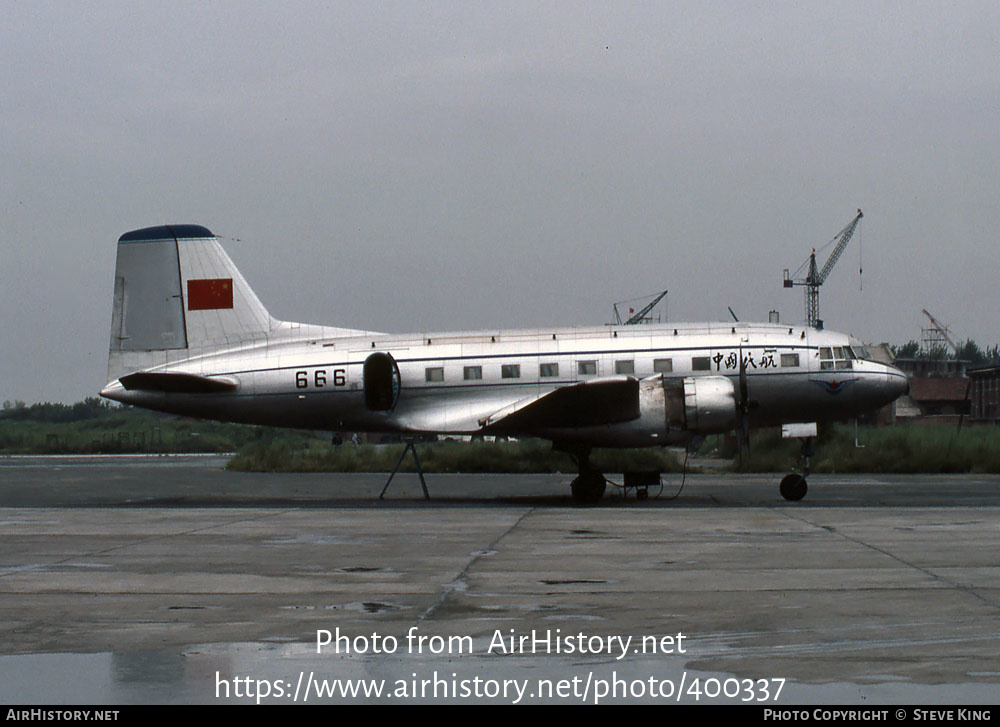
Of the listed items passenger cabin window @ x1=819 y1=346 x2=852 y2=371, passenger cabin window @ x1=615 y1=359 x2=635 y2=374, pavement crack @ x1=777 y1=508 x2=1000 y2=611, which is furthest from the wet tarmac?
passenger cabin window @ x1=615 y1=359 x2=635 y2=374

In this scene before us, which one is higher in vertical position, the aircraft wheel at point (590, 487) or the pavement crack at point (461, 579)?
the pavement crack at point (461, 579)

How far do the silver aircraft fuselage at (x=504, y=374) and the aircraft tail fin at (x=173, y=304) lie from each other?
0.65 metres

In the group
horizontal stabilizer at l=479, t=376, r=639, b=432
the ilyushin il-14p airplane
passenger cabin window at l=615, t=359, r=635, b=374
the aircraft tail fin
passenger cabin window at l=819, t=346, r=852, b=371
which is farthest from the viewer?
the aircraft tail fin

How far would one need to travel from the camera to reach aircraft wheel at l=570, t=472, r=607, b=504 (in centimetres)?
2786

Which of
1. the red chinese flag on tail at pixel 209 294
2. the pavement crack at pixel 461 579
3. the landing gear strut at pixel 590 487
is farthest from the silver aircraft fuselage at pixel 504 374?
the pavement crack at pixel 461 579

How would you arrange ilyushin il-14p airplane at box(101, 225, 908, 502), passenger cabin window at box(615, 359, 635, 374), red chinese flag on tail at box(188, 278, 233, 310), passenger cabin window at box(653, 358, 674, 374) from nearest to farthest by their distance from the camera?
1. ilyushin il-14p airplane at box(101, 225, 908, 502)
2. passenger cabin window at box(653, 358, 674, 374)
3. passenger cabin window at box(615, 359, 635, 374)
4. red chinese flag on tail at box(188, 278, 233, 310)

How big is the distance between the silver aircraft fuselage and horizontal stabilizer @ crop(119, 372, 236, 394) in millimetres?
80

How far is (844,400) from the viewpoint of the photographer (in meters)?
29.3

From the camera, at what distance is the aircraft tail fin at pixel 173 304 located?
30859 millimetres

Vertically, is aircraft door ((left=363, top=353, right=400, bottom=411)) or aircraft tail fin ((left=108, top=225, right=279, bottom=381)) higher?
aircraft tail fin ((left=108, top=225, right=279, bottom=381))

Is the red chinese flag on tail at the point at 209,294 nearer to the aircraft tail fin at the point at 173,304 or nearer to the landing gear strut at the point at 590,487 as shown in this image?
the aircraft tail fin at the point at 173,304

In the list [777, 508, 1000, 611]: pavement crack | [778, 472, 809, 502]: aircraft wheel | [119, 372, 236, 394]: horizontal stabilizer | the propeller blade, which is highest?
[119, 372, 236, 394]: horizontal stabilizer

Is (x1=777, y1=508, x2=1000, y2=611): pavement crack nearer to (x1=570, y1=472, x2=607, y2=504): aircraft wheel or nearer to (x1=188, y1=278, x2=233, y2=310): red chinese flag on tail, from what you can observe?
(x1=570, y1=472, x2=607, y2=504): aircraft wheel
